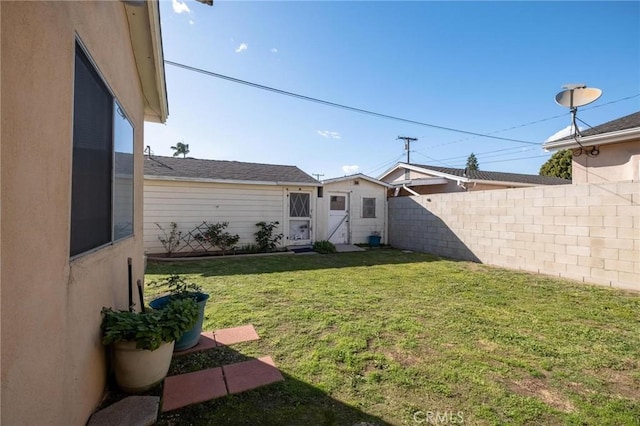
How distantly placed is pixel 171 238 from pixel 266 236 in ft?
9.67

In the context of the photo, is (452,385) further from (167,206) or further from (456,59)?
(456,59)

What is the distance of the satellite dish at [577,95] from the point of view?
6.38 m

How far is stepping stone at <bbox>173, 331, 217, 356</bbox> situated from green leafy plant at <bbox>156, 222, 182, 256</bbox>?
243 inches

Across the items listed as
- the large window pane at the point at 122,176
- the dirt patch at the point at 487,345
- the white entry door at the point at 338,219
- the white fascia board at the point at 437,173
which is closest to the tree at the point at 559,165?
the white fascia board at the point at 437,173

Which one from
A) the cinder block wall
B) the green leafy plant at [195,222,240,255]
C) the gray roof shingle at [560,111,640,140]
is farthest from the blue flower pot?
the gray roof shingle at [560,111,640,140]

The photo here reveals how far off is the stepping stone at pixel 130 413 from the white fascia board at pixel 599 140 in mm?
9097

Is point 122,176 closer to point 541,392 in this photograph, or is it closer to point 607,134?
point 541,392

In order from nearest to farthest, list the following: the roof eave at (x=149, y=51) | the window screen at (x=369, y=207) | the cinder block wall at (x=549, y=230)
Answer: the roof eave at (x=149, y=51) < the cinder block wall at (x=549, y=230) < the window screen at (x=369, y=207)

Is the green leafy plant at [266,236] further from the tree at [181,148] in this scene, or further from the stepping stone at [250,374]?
the tree at [181,148]

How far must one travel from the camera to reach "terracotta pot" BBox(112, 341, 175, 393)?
6.57ft

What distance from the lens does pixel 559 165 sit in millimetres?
24750

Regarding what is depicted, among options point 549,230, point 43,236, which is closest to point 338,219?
point 549,230

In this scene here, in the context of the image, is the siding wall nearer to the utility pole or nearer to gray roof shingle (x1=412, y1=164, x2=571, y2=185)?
gray roof shingle (x1=412, y1=164, x2=571, y2=185)

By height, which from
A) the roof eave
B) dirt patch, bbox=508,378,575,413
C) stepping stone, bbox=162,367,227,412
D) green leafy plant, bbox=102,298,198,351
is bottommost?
stepping stone, bbox=162,367,227,412
